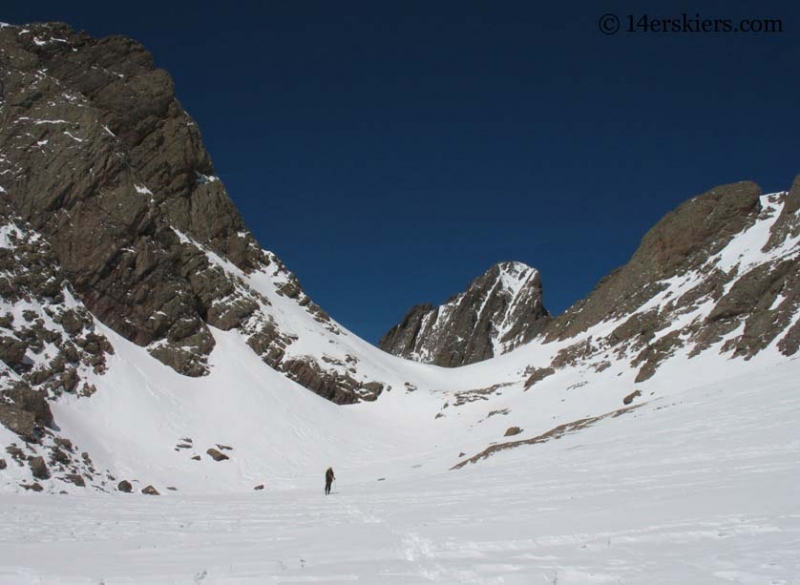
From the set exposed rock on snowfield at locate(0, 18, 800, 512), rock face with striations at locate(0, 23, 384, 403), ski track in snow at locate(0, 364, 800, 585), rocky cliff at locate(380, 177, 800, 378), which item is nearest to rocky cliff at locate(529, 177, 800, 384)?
rocky cliff at locate(380, 177, 800, 378)

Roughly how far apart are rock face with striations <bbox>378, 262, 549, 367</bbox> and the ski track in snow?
100m

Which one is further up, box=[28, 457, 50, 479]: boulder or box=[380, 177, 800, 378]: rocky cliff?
box=[380, 177, 800, 378]: rocky cliff

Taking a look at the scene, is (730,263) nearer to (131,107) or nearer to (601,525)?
(601,525)

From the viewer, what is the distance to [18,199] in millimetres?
46625

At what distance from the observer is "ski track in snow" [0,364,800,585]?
23.5 ft

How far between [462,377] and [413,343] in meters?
64.2

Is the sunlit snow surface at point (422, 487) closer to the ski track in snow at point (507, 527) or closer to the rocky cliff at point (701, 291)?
the ski track in snow at point (507, 527)

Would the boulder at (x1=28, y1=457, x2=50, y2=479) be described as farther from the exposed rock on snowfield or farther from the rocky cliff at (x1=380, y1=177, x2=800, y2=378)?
Answer: the rocky cliff at (x1=380, y1=177, x2=800, y2=378)

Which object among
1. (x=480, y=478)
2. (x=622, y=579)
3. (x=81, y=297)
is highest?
(x=81, y=297)

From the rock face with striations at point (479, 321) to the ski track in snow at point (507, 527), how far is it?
329 ft

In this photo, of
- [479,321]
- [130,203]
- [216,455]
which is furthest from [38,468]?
[479,321]

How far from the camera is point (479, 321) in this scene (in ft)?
422

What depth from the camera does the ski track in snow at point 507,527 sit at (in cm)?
717

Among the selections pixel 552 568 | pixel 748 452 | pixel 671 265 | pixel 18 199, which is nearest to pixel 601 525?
pixel 552 568
